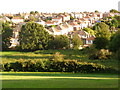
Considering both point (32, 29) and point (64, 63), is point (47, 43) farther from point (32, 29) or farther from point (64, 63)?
point (64, 63)

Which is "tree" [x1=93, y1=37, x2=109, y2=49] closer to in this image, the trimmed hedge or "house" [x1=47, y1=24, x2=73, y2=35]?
the trimmed hedge

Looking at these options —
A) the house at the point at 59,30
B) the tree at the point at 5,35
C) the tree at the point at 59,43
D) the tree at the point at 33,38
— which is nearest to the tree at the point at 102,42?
the tree at the point at 59,43

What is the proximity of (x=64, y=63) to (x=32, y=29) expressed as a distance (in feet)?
69.4

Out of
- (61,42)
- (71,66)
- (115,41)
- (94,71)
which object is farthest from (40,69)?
(61,42)

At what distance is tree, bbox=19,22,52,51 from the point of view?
37.5 meters

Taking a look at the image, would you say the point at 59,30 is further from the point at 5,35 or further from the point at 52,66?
the point at 52,66

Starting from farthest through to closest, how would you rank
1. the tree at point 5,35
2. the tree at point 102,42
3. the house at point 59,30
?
the house at point 59,30
the tree at point 5,35
the tree at point 102,42

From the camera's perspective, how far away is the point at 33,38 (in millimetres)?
37938

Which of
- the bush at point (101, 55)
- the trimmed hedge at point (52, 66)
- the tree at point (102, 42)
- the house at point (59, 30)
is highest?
the house at point (59, 30)

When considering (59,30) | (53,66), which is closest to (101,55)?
(53,66)

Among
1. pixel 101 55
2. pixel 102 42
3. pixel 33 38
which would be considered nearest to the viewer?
pixel 102 42

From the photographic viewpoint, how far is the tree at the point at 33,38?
37531 millimetres

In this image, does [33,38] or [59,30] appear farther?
[59,30]

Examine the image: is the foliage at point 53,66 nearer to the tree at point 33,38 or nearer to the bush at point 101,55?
the bush at point 101,55
